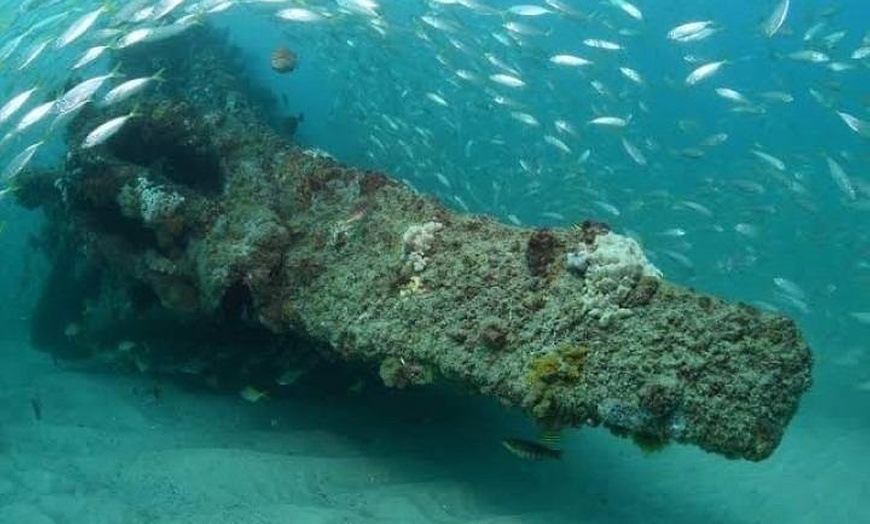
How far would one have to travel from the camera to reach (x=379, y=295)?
5633 mm

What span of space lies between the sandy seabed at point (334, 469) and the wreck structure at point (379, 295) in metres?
0.63

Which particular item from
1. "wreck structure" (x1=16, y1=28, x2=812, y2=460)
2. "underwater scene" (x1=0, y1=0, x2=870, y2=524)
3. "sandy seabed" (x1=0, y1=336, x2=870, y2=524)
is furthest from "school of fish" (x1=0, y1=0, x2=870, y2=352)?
"sandy seabed" (x1=0, y1=336, x2=870, y2=524)

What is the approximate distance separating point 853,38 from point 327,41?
90.2m

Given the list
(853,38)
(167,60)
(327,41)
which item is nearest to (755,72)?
(853,38)

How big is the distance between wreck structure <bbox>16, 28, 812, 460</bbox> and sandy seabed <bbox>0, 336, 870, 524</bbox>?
0.63 meters

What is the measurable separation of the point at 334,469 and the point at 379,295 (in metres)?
2.02

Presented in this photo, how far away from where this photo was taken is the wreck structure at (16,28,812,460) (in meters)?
3.98

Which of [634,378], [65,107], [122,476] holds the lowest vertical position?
[122,476]

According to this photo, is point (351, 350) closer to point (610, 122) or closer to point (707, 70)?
point (610, 122)

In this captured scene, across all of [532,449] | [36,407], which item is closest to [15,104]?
[36,407]

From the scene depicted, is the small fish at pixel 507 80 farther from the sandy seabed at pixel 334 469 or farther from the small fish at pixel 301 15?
the sandy seabed at pixel 334 469

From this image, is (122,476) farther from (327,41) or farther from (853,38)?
(853,38)

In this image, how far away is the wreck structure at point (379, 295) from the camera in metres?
3.98

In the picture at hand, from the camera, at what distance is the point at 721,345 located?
399 cm
